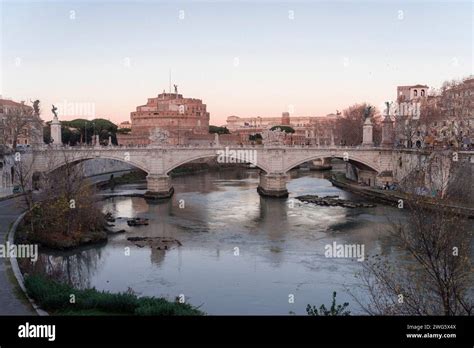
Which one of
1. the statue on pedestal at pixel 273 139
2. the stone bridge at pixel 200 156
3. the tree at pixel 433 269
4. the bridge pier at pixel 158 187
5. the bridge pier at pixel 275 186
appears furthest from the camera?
the statue on pedestal at pixel 273 139

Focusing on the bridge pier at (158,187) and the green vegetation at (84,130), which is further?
the green vegetation at (84,130)

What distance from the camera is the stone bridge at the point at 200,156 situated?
18578 mm

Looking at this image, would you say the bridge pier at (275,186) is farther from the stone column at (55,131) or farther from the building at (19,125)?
the building at (19,125)

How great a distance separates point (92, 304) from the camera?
18.2 ft

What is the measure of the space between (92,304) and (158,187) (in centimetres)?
1311

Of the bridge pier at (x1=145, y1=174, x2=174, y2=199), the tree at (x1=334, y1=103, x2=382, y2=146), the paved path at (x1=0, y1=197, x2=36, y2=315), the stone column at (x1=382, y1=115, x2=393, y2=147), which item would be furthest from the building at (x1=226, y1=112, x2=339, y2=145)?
the paved path at (x1=0, y1=197, x2=36, y2=315)

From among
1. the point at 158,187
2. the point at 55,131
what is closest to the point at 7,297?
the point at 158,187

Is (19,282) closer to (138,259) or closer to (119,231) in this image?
(138,259)

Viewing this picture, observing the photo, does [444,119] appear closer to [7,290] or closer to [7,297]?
[7,290]

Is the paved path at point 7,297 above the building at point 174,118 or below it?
below

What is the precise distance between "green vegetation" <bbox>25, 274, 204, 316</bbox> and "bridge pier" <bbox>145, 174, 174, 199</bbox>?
12434mm

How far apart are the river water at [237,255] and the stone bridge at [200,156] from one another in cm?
147

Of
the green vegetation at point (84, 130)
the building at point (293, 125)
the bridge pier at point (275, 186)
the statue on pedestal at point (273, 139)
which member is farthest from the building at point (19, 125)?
the building at point (293, 125)
